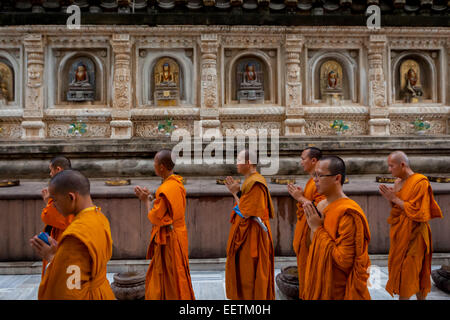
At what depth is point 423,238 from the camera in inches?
125

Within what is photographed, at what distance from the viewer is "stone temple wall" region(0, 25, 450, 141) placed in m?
9.40

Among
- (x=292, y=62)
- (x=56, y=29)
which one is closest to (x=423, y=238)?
(x=292, y=62)

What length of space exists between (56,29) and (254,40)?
6.03 m

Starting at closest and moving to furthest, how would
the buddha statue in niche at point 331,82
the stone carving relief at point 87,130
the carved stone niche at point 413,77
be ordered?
the stone carving relief at point 87,130, the buddha statue in niche at point 331,82, the carved stone niche at point 413,77

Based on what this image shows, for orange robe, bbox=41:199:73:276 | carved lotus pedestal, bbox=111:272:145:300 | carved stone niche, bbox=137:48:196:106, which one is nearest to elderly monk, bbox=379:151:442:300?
carved lotus pedestal, bbox=111:272:145:300

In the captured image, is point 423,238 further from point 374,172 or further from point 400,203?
point 374,172

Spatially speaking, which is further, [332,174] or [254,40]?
[254,40]

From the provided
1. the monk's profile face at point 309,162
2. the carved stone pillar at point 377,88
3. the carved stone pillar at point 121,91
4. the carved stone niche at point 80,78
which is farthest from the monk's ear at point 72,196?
the carved stone pillar at point 377,88

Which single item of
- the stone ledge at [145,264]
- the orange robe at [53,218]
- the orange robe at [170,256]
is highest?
the orange robe at [53,218]

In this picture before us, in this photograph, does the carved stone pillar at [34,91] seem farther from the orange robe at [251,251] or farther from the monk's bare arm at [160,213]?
→ the orange robe at [251,251]

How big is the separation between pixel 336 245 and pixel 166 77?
8.77m

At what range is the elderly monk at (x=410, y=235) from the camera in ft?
10.2

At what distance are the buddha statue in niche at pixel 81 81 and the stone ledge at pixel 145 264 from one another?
660cm

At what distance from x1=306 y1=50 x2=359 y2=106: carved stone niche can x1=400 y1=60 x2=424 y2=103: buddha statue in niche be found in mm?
1598
